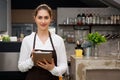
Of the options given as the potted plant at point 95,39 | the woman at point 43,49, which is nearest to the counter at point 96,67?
the potted plant at point 95,39

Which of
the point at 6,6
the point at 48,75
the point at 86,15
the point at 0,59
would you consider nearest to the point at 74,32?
the point at 86,15

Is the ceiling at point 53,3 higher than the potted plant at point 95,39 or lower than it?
higher

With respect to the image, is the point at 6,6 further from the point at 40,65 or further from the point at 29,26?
the point at 40,65

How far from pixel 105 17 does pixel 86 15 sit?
49cm

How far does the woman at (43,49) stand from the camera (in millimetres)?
1497

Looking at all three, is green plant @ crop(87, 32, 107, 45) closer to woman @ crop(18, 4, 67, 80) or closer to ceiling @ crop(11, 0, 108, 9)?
woman @ crop(18, 4, 67, 80)

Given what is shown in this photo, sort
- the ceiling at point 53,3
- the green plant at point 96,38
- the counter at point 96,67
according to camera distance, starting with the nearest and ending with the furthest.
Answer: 1. the counter at point 96,67
2. the green plant at point 96,38
3. the ceiling at point 53,3

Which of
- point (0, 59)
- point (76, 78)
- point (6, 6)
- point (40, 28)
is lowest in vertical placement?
point (76, 78)

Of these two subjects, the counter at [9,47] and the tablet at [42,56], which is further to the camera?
the counter at [9,47]

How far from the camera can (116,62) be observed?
11.6 ft

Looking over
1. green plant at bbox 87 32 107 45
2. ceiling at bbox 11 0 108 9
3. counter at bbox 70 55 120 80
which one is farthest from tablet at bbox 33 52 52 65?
ceiling at bbox 11 0 108 9

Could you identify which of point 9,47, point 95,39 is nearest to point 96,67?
point 95,39

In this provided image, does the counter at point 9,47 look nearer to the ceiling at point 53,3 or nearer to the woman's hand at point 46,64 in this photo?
the woman's hand at point 46,64

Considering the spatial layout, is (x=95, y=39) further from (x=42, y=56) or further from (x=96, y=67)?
(x=42, y=56)
